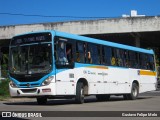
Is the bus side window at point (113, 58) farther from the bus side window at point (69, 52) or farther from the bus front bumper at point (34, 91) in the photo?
the bus front bumper at point (34, 91)

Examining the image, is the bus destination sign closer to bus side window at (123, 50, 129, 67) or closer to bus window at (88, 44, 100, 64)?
bus window at (88, 44, 100, 64)

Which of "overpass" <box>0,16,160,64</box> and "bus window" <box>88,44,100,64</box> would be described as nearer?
"bus window" <box>88,44,100,64</box>

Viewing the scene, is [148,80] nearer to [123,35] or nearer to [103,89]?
[103,89]

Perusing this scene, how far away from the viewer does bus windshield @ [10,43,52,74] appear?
17906 millimetres

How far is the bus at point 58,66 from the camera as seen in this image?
58.6 feet

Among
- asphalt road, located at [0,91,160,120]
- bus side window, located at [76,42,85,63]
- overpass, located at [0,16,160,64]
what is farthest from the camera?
overpass, located at [0,16,160,64]

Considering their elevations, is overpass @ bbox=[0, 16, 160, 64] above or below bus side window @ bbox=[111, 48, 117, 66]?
above

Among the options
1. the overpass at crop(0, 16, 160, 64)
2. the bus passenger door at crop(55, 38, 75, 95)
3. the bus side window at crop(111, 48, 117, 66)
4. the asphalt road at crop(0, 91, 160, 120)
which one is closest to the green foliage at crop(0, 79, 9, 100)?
the asphalt road at crop(0, 91, 160, 120)

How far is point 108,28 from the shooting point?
1809 inches

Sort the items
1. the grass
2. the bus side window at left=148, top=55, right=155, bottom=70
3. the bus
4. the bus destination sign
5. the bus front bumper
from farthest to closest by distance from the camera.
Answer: the bus side window at left=148, top=55, right=155, bottom=70 → the grass → the bus destination sign → the bus → the bus front bumper

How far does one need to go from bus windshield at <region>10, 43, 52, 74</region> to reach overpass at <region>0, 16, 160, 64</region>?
27.7 m

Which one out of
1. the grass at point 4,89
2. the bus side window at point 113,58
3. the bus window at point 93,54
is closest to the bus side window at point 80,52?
the bus window at point 93,54

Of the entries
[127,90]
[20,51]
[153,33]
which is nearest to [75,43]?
[20,51]

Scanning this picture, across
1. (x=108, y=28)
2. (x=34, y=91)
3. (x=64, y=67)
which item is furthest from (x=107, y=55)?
(x=108, y=28)
